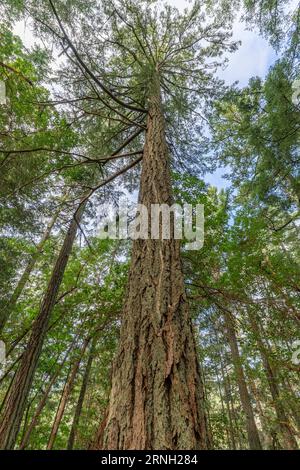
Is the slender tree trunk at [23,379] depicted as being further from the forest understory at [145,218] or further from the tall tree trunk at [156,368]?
the tall tree trunk at [156,368]

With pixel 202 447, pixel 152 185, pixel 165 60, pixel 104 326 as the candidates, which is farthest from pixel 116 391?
pixel 165 60

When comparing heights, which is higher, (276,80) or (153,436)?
(276,80)

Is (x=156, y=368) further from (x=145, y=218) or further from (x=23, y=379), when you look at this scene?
(x=23, y=379)

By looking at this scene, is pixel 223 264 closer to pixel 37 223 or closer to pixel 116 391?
pixel 116 391

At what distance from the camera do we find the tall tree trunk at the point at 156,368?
1.05 meters

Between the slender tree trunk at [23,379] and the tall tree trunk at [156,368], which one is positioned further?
the slender tree trunk at [23,379]

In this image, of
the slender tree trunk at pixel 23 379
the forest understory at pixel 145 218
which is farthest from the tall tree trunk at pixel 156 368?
the slender tree trunk at pixel 23 379

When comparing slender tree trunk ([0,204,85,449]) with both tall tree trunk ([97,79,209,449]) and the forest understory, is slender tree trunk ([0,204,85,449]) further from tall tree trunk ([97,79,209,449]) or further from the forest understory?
tall tree trunk ([97,79,209,449])

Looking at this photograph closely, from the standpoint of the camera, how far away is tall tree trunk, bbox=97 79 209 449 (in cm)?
105

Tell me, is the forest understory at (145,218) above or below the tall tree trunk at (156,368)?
above
